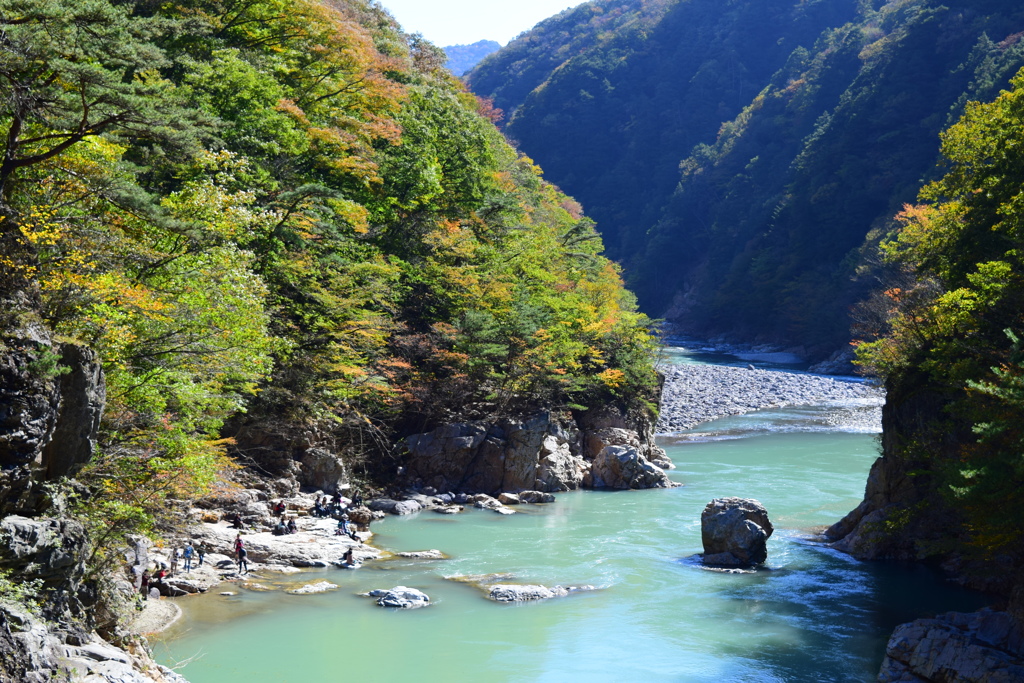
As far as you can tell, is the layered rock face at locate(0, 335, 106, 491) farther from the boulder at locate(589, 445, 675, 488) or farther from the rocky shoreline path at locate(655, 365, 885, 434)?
the rocky shoreline path at locate(655, 365, 885, 434)

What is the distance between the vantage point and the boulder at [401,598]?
1781cm

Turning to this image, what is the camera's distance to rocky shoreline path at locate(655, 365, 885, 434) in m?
50.1

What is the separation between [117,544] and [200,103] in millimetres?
15475

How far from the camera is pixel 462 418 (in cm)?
3031

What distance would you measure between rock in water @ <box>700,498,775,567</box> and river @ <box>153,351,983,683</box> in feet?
1.91

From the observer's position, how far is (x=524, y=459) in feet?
98.8

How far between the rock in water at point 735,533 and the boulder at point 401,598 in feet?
26.7

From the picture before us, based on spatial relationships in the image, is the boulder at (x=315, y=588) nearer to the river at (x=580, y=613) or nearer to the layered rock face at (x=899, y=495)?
the river at (x=580, y=613)

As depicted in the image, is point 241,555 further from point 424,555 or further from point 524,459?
point 524,459

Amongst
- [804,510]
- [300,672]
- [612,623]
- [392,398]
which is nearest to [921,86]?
[804,510]

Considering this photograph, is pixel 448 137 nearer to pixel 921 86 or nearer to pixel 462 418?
pixel 462 418

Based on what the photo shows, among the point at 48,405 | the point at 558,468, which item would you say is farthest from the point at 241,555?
the point at 558,468

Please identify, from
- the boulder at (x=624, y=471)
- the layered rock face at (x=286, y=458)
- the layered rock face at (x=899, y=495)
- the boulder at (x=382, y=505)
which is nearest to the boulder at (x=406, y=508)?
the boulder at (x=382, y=505)

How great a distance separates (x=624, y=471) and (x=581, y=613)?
45.4 ft
